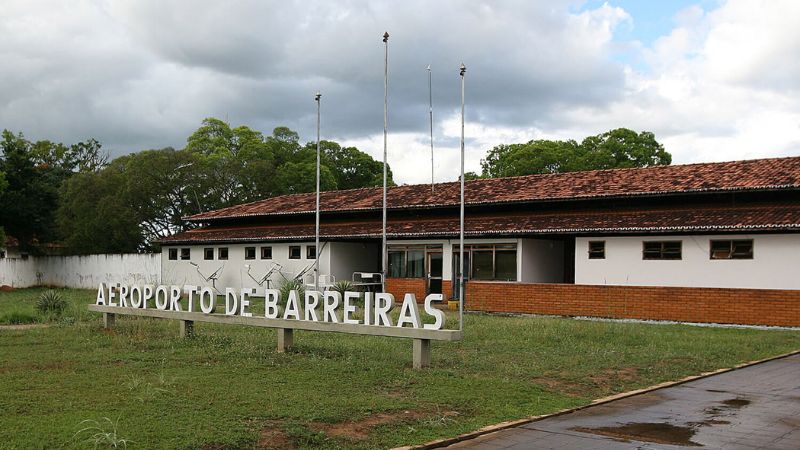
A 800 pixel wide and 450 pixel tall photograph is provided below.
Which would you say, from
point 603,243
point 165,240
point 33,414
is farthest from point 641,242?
point 165,240

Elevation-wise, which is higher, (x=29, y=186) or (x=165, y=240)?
(x=29, y=186)

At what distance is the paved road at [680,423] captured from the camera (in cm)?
817

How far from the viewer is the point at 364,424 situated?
8.74 meters

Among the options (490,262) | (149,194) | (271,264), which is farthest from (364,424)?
(149,194)

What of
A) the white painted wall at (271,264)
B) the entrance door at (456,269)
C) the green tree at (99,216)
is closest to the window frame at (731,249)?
the entrance door at (456,269)

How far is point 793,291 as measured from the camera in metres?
22.3

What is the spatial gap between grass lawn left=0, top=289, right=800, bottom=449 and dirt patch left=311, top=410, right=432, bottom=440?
0.02 metres

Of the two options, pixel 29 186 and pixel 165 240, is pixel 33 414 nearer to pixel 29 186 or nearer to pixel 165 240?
pixel 165 240

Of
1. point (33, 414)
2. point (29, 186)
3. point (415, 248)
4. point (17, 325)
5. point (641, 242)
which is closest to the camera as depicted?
point (33, 414)

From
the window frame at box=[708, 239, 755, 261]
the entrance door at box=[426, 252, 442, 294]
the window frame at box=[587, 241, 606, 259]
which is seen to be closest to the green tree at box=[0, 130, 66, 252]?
the entrance door at box=[426, 252, 442, 294]

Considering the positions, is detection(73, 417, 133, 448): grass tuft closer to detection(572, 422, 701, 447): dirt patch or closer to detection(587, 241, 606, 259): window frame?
detection(572, 422, 701, 447): dirt patch

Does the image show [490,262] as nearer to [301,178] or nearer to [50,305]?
[50,305]

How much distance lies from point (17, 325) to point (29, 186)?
37.0 meters

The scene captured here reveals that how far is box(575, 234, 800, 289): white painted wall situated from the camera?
2322cm
